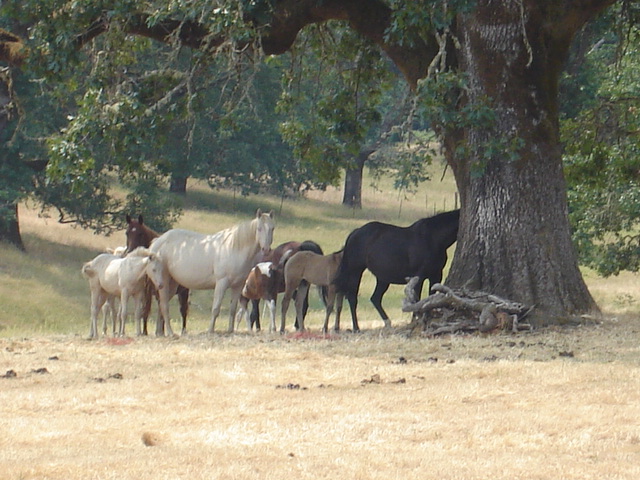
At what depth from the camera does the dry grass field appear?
7.23 m

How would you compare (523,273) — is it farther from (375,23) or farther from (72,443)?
(72,443)

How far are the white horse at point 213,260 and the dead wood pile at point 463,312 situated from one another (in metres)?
3.01

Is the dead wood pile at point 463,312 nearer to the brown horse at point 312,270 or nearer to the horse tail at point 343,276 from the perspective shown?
the horse tail at point 343,276

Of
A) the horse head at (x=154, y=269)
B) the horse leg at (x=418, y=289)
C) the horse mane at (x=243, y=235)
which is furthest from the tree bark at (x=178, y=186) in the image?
the horse leg at (x=418, y=289)

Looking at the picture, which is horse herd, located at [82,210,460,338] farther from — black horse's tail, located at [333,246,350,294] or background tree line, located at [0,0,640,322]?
background tree line, located at [0,0,640,322]

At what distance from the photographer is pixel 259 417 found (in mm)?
8977

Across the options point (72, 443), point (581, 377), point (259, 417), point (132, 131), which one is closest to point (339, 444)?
point (259, 417)

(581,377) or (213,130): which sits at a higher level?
(213,130)

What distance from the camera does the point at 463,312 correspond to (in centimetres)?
1418

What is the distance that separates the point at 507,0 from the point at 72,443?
9.00 metres

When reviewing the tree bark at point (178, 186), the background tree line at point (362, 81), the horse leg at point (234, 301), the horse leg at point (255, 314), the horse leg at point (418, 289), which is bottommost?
the horse leg at point (255, 314)

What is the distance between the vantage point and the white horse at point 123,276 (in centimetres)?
1598

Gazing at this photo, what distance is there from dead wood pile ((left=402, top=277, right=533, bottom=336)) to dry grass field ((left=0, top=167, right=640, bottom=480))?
0.31 metres

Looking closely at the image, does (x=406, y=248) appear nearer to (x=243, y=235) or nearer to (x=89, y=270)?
(x=243, y=235)
